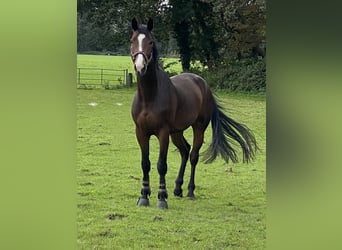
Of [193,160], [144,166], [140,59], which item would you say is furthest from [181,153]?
[140,59]

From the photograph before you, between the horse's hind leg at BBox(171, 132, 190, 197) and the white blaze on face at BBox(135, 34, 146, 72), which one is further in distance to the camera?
the horse's hind leg at BBox(171, 132, 190, 197)

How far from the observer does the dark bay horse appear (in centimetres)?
197

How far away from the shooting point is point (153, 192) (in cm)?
203

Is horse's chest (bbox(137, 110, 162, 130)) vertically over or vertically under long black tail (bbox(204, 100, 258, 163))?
over

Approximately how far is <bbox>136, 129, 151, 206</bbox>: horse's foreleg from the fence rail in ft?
0.66

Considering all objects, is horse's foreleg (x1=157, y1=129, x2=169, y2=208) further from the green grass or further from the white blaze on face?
the white blaze on face

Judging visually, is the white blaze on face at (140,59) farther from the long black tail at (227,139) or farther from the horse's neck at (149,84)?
the long black tail at (227,139)

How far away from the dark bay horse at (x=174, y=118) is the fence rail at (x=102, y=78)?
6 centimetres

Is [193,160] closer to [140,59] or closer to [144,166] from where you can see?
[144,166]

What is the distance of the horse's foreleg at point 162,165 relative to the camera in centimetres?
200

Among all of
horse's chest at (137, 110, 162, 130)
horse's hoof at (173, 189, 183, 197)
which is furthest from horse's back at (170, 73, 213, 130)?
horse's hoof at (173, 189, 183, 197)
